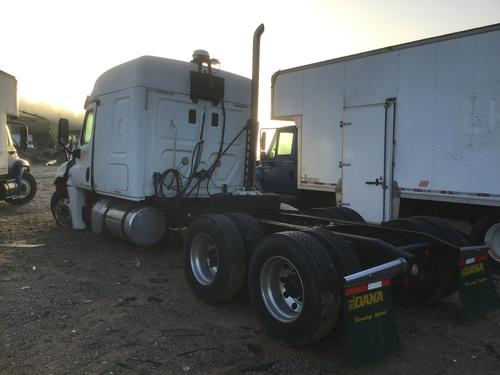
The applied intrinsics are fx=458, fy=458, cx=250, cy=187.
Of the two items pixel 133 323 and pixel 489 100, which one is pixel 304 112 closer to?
pixel 489 100

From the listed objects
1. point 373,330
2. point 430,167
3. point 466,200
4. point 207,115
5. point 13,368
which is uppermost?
point 207,115

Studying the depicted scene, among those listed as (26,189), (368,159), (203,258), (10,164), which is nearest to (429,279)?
(203,258)

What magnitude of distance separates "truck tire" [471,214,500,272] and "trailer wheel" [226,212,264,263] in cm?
362

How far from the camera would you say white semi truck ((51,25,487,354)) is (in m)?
3.66

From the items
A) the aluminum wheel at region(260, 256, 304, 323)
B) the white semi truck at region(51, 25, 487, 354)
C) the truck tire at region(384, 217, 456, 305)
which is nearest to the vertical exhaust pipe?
the white semi truck at region(51, 25, 487, 354)

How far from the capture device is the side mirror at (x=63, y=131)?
8.29 meters

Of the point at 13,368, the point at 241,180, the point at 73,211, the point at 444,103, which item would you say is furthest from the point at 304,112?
the point at 13,368

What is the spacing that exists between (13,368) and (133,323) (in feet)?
3.78

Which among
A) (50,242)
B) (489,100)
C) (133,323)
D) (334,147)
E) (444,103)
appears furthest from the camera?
(334,147)

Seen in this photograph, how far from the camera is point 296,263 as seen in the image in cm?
363

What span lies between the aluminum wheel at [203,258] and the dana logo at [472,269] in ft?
8.22

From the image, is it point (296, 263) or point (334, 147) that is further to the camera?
point (334, 147)

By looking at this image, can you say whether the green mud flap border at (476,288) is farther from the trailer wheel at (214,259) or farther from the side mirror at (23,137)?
the side mirror at (23,137)

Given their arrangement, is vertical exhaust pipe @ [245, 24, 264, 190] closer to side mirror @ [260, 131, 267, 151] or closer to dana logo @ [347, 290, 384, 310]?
side mirror @ [260, 131, 267, 151]
